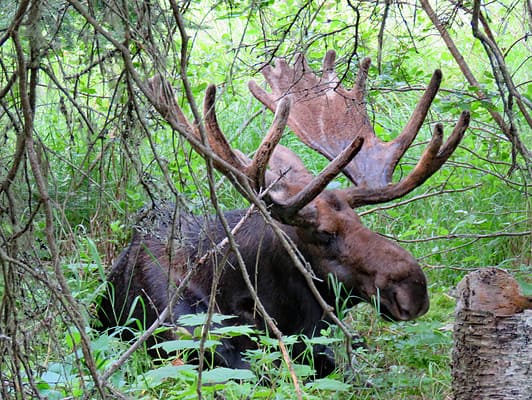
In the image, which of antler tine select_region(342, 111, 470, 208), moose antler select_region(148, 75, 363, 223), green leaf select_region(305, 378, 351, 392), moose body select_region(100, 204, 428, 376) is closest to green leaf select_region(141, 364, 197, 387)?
green leaf select_region(305, 378, 351, 392)

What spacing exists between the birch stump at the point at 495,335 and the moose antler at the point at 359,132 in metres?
1.35

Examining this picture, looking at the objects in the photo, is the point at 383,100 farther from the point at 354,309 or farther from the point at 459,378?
the point at 459,378

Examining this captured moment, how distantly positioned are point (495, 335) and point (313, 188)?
4.91 ft

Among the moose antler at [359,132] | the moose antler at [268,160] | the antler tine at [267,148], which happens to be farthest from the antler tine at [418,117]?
the antler tine at [267,148]

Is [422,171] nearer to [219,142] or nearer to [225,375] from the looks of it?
[219,142]

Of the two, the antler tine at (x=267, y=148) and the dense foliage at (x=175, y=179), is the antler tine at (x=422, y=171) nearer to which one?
the dense foliage at (x=175, y=179)

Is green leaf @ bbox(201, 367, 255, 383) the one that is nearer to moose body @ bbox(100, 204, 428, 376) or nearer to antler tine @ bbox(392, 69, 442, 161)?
moose body @ bbox(100, 204, 428, 376)

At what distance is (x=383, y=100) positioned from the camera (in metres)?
7.65

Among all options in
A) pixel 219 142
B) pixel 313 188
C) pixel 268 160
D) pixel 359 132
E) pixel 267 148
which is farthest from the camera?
pixel 359 132

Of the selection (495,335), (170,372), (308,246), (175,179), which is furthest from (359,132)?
(170,372)

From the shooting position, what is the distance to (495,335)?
321cm

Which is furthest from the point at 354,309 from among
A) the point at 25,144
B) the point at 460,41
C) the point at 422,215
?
the point at 460,41

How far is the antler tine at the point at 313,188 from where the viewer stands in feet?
13.5

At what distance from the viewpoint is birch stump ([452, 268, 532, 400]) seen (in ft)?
10.4
